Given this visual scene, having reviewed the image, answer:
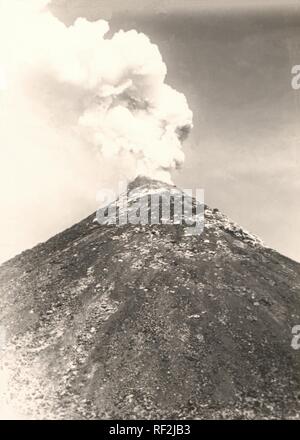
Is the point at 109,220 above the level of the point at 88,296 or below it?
above

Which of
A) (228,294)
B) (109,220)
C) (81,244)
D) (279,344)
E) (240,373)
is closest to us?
(240,373)

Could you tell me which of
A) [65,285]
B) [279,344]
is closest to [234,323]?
[279,344]

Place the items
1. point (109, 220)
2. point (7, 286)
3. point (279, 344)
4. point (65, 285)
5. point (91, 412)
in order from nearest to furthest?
point (91, 412)
point (279, 344)
point (65, 285)
point (7, 286)
point (109, 220)

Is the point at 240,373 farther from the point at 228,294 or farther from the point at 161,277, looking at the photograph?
the point at 161,277

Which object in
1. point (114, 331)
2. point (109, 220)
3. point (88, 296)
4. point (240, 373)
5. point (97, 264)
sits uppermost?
point (109, 220)

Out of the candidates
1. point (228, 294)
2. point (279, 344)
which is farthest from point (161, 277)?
point (279, 344)

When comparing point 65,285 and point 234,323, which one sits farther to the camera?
point 65,285

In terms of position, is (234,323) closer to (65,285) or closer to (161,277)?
(161,277)
